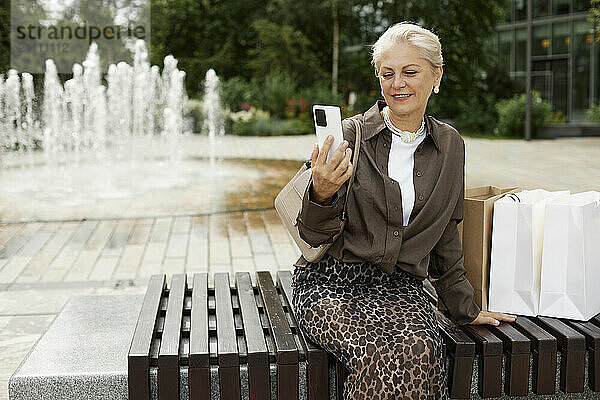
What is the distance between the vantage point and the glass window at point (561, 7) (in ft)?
58.9

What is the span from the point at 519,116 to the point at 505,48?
4.48 metres

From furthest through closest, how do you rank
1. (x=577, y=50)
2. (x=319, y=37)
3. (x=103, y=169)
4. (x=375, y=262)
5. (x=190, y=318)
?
(x=319, y=37)
(x=577, y=50)
(x=103, y=169)
(x=190, y=318)
(x=375, y=262)

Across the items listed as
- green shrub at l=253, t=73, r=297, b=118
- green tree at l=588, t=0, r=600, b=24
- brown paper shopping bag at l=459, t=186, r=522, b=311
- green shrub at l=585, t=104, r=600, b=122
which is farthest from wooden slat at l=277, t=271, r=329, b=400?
green shrub at l=585, t=104, r=600, b=122

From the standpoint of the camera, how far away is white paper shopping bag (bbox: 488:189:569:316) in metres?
2.41

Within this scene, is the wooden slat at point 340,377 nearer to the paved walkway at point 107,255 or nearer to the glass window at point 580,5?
the paved walkway at point 107,255

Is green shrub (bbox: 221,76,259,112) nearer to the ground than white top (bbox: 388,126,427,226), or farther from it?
farther from it

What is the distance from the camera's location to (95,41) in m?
18.1

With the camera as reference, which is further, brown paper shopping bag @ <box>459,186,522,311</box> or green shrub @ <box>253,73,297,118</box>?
green shrub @ <box>253,73,297,118</box>

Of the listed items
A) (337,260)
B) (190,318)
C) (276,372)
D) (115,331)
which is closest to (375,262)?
(337,260)

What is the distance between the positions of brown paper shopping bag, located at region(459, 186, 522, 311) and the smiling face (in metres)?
0.38

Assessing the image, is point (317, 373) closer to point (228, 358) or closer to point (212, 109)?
point (228, 358)

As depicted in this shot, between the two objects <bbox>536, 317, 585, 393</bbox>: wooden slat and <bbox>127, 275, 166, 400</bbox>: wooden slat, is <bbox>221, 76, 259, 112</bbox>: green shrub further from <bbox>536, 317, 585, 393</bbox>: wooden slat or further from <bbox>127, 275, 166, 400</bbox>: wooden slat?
<bbox>536, 317, 585, 393</bbox>: wooden slat

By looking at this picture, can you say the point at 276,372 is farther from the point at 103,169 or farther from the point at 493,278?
the point at 103,169

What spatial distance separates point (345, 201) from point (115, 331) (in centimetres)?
90
